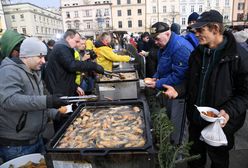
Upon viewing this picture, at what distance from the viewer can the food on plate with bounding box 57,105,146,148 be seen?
1542mm

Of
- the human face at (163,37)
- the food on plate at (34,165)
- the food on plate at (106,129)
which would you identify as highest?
the human face at (163,37)

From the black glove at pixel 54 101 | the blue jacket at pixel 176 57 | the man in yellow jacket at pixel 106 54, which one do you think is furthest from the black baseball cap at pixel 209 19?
the man in yellow jacket at pixel 106 54

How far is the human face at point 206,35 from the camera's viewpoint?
207 cm

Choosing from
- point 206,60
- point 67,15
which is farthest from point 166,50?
point 67,15

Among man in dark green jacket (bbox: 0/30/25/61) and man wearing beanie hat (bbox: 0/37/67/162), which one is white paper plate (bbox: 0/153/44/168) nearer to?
man wearing beanie hat (bbox: 0/37/67/162)

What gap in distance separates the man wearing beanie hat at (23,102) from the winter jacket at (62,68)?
101cm

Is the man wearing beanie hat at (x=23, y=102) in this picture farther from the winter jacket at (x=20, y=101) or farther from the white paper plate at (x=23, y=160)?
the white paper plate at (x=23, y=160)

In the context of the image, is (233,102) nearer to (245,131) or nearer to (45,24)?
(245,131)

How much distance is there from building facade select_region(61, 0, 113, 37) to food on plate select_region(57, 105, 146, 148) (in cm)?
6327

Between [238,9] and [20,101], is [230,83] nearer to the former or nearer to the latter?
[20,101]

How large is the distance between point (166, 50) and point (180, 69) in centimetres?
36

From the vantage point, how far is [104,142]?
5.06 ft

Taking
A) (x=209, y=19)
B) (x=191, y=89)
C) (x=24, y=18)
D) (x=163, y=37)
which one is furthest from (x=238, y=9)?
(x=209, y=19)

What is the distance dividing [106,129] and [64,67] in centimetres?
178
